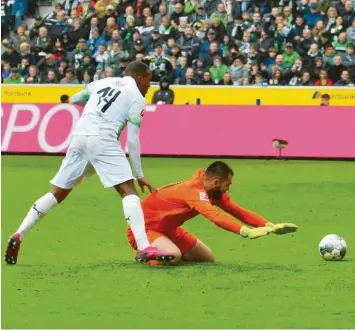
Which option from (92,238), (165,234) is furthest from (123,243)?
(165,234)

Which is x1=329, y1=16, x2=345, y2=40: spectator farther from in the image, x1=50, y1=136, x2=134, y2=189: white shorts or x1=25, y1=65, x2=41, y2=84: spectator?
x1=50, y1=136, x2=134, y2=189: white shorts

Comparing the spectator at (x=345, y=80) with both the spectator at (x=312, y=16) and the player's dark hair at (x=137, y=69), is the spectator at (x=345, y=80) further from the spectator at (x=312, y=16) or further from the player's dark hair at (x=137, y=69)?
the player's dark hair at (x=137, y=69)

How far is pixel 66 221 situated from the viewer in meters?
15.2

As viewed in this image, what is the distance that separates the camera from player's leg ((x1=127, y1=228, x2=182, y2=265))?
11445 mm

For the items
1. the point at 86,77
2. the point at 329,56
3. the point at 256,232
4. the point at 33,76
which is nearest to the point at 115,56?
the point at 86,77

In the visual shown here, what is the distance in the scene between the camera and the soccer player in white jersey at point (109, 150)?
11.3m

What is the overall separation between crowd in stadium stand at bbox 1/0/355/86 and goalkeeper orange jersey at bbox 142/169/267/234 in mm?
16377

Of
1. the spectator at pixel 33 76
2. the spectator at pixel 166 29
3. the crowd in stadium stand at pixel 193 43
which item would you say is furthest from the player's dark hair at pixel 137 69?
the spectator at pixel 33 76

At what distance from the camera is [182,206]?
11578 millimetres

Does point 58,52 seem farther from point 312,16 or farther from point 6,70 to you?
point 312,16

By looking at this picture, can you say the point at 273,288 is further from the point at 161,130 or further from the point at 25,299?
the point at 161,130

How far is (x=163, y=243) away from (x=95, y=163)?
1.05 m

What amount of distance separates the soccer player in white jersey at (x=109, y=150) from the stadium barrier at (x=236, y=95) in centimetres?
1675

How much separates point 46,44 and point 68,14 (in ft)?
5.04
